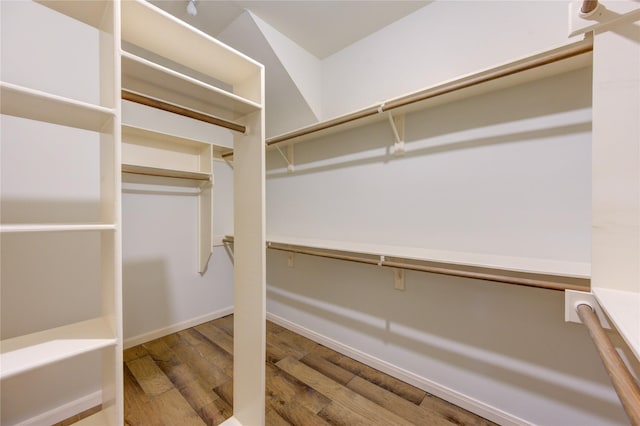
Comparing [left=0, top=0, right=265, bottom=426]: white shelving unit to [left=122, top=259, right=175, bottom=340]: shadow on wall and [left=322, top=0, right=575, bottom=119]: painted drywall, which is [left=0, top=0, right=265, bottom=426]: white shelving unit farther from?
[left=322, top=0, right=575, bottom=119]: painted drywall

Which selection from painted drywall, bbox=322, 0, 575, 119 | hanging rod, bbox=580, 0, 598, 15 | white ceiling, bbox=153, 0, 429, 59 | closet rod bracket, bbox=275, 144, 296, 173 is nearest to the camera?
hanging rod, bbox=580, 0, 598, 15

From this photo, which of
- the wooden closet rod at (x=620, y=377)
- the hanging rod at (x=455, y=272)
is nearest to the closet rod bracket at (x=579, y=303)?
the wooden closet rod at (x=620, y=377)

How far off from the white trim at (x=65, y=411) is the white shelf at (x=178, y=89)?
1858 millimetres

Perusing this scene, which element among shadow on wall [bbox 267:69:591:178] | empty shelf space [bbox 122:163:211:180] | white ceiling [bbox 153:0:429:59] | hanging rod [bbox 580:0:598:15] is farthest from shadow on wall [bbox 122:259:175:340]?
hanging rod [bbox 580:0:598:15]

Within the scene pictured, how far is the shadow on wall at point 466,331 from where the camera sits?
1212 mm

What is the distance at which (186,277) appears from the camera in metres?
2.53

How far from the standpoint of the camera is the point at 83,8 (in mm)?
906

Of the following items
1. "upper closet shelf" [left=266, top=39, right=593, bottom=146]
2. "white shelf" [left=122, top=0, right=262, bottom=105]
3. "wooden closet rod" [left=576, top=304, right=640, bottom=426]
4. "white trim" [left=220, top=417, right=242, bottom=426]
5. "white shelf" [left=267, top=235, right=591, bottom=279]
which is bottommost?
"white trim" [left=220, top=417, right=242, bottom=426]

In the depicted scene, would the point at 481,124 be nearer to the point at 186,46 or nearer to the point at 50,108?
the point at 186,46

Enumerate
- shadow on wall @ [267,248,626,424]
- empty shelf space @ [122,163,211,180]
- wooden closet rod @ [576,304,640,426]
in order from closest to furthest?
1. wooden closet rod @ [576,304,640,426]
2. shadow on wall @ [267,248,626,424]
3. empty shelf space @ [122,163,211,180]

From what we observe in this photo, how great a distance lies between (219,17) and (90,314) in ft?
7.32

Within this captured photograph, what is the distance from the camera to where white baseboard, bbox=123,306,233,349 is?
7.11 feet

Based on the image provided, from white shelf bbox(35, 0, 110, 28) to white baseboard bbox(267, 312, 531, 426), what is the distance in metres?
2.37

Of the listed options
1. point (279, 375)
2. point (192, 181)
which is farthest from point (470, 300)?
point (192, 181)
